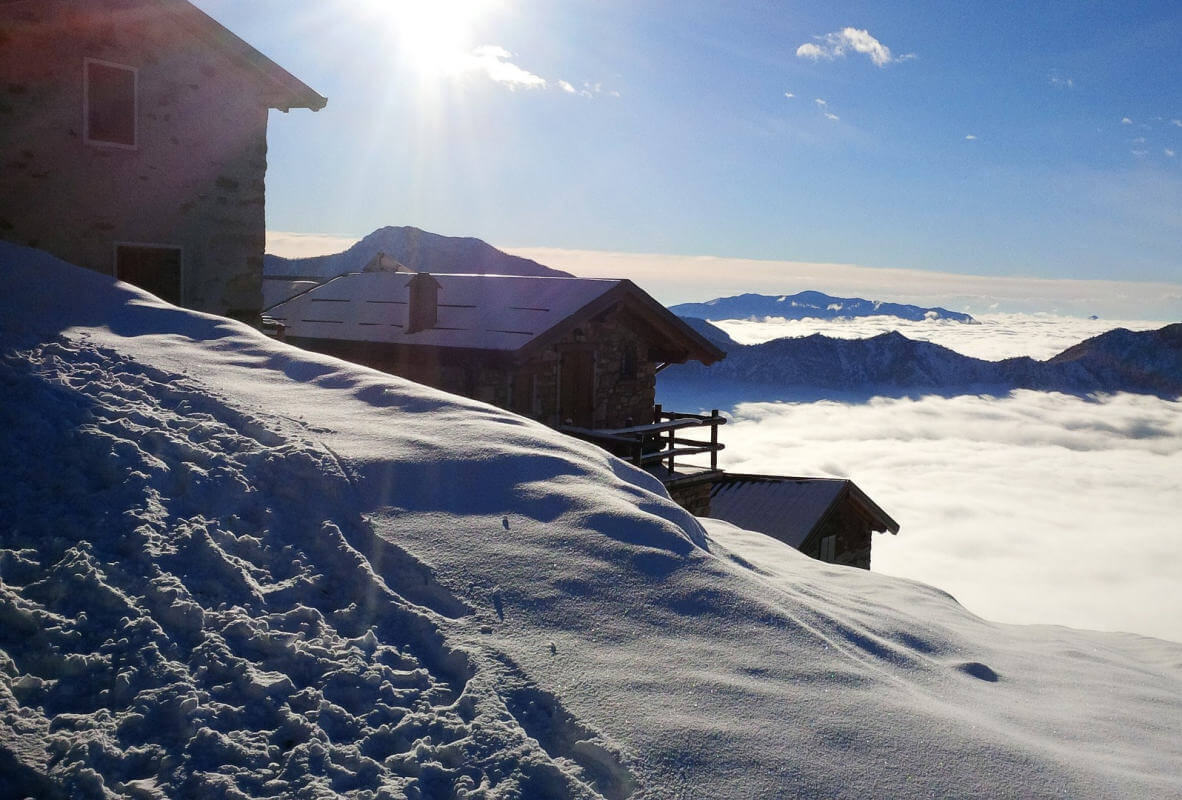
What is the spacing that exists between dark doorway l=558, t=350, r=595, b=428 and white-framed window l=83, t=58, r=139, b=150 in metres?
9.04

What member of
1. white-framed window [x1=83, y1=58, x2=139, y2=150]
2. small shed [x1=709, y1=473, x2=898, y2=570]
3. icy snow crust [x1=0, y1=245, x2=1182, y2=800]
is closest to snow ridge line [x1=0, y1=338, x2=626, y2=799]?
icy snow crust [x1=0, y1=245, x2=1182, y2=800]

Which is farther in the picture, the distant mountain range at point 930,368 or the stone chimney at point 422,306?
the distant mountain range at point 930,368

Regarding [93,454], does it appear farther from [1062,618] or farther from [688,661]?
[1062,618]

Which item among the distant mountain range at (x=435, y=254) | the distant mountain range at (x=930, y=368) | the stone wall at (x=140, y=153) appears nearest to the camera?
the stone wall at (x=140, y=153)

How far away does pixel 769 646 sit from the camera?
12.9 feet

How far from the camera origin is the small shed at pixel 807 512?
19.6m

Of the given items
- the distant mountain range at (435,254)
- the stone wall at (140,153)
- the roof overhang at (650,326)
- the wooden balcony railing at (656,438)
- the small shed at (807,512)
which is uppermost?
the distant mountain range at (435,254)

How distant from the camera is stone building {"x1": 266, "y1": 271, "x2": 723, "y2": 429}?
16625mm

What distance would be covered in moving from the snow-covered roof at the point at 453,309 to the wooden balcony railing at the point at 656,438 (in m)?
2.38

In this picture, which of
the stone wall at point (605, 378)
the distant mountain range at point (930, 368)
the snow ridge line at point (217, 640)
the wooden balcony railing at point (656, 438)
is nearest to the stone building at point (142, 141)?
the stone wall at point (605, 378)

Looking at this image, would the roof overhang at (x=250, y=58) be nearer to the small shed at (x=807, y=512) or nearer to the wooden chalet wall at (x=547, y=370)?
the wooden chalet wall at (x=547, y=370)

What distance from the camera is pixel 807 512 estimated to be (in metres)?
19.9

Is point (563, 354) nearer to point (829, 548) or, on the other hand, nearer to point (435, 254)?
point (829, 548)

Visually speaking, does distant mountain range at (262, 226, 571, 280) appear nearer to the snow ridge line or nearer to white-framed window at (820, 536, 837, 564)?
white-framed window at (820, 536, 837, 564)
